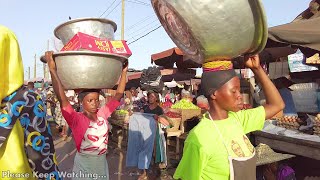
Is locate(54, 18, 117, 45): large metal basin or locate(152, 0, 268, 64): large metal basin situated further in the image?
locate(54, 18, 117, 45): large metal basin

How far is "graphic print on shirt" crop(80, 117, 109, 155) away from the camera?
3123 millimetres

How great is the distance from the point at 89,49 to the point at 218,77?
105 cm

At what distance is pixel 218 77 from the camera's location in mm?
1980

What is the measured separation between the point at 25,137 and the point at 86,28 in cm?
146

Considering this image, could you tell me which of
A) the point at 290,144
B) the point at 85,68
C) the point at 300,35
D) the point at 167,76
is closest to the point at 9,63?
the point at 85,68

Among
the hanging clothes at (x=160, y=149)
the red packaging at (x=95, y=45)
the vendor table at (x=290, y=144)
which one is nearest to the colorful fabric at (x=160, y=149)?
the hanging clothes at (x=160, y=149)

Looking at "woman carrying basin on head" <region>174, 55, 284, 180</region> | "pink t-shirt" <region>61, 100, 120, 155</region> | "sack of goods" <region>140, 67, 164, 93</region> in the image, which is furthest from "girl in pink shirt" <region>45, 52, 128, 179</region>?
"sack of goods" <region>140, 67, 164, 93</region>

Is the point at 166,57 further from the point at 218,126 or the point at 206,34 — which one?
the point at 206,34

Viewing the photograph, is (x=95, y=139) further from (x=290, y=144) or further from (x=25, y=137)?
(x=290, y=144)

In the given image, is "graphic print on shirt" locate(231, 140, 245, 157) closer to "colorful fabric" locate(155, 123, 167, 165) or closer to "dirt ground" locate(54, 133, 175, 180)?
"colorful fabric" locate(155, 123, 167, 165)

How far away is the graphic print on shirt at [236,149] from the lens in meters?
1.95

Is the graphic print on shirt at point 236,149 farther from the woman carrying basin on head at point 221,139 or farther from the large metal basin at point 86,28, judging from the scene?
the large metal basin at point 86,28

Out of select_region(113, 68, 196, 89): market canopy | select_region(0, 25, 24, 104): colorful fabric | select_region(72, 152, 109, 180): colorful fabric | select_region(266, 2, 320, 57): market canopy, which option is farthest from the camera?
select_region(113, 68, 196, 89): market canopy

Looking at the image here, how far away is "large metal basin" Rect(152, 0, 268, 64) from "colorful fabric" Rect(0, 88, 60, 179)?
2.87ft
